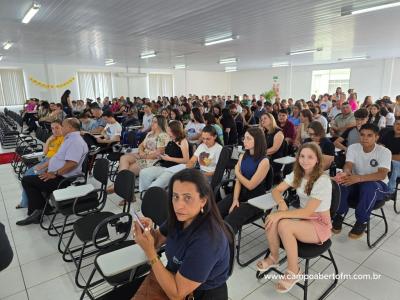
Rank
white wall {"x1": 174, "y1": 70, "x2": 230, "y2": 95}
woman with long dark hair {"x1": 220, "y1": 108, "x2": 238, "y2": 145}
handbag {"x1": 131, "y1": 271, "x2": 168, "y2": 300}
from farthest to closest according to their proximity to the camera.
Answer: white wall {"x1": 174, "y1": 70, "x2": 230, "y2": 95} < woman with long dark hair {"x1": 220, "y1": 108, "x2": 238, "y2": 145} < handbag {"x1": 131, "y1": 271, "x2": 168, "y2": 300}

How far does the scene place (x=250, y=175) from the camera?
2590 mm

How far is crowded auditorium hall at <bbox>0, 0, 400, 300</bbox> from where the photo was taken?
1.36 metres

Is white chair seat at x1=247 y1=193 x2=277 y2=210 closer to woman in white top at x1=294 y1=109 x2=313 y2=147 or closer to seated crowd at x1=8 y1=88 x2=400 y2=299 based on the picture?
seated crowd at x1=8 y1=88 x2=400 y2=299

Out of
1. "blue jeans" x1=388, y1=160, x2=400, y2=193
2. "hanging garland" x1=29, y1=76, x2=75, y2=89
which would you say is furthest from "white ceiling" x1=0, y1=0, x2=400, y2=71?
"hanging garland" x1=29, y1=76, x2=75, y2=89

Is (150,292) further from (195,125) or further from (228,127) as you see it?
(228,127)

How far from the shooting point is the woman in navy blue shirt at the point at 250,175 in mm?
2492

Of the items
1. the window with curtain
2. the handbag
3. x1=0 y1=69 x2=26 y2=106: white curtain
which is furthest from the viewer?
the window with curtain

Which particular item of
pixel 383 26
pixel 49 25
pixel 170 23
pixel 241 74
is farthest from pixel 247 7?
pixel 241 74

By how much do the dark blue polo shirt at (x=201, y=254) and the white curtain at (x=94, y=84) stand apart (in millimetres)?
14201

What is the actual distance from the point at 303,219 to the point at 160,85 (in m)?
15.5

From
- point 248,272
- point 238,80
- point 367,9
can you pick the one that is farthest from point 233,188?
point 238,80

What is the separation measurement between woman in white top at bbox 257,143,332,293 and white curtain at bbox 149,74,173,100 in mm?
14816

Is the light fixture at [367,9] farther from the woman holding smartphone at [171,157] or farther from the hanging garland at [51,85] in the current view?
the hanging garland at [51,85]

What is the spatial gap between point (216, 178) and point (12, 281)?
6.62ft
